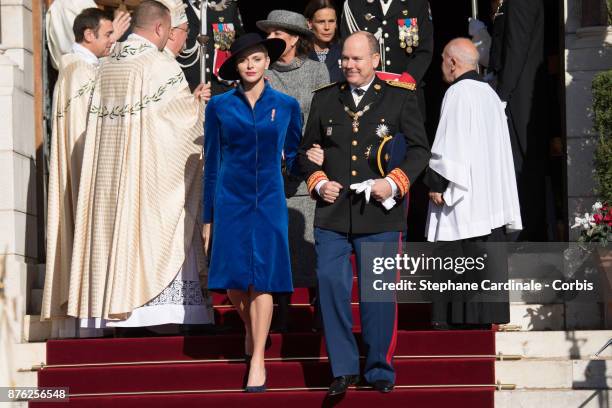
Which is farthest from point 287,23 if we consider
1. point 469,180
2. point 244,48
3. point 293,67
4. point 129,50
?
point 469,180

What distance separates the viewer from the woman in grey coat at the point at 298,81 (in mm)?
10281

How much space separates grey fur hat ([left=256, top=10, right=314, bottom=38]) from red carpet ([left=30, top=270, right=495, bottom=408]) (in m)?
2.11

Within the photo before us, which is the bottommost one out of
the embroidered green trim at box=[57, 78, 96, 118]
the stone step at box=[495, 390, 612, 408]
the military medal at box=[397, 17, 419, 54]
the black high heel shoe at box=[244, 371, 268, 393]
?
the stone step at box=[495, 390, 612, 408]

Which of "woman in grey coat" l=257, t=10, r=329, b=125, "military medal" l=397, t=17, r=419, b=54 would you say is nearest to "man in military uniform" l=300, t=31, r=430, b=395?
"woman in grey coat" l=257, t=10, r=329, b=125

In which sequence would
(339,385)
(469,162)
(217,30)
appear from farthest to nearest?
(217,30), (469,162), (339,385)

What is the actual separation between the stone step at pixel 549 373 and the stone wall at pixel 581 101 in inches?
75.6

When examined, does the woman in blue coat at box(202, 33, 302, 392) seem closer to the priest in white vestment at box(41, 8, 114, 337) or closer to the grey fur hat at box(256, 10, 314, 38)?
the grey fur hat at box(256, 10, 314, 38)

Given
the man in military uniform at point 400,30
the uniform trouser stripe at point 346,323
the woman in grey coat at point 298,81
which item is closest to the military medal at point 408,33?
the man in military uniform at point 400,30

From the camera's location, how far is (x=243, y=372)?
9.12 m

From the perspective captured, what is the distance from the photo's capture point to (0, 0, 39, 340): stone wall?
1080 cm

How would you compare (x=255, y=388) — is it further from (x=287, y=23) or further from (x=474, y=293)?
(x=287, y=23)

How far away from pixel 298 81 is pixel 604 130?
6.99 ft

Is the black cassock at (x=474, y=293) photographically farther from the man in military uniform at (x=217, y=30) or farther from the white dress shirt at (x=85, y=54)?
the man in military uniform at (x=217, y=30)

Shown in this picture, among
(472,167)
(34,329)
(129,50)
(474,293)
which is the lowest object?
(34,329)
